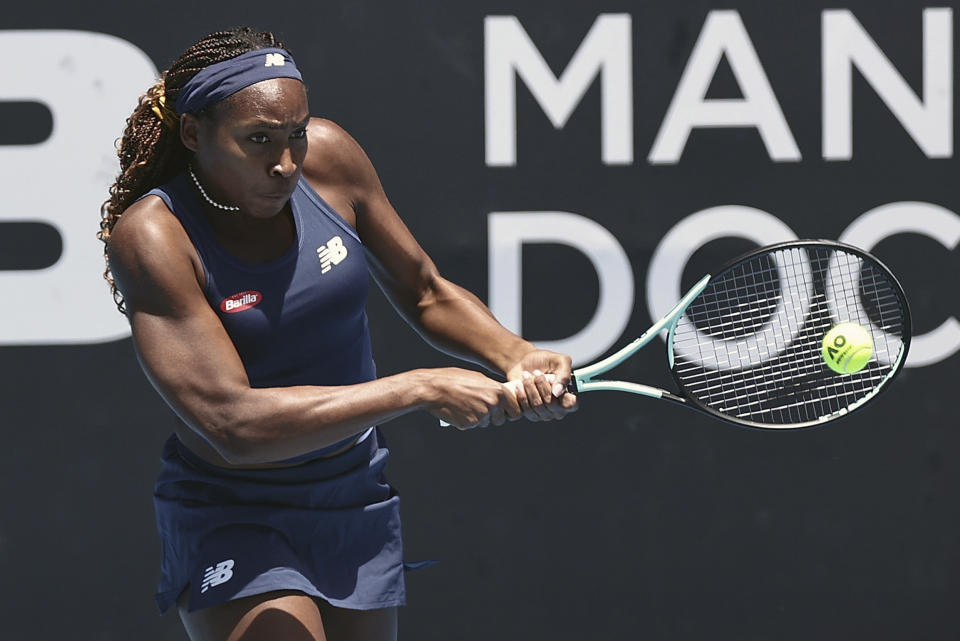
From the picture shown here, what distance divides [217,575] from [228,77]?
770 mm

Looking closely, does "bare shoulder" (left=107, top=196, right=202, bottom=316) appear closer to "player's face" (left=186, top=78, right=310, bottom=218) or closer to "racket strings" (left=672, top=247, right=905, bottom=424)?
"player's face" (left=186, top=78, right=310, bottom=218)

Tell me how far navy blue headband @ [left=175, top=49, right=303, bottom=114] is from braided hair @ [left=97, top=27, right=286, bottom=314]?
0.03 metres

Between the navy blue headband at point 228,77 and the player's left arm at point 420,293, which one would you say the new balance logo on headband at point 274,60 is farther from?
the player's left arm at point 420,293

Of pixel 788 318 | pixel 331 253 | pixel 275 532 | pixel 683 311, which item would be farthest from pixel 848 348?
pixel 275 532

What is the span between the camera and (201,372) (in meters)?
1.94

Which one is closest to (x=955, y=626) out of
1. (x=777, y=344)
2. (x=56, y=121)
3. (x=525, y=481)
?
(x=777, y=344)

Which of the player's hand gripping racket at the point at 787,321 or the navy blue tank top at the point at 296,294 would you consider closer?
the navy blue tank top at the point at 296,294

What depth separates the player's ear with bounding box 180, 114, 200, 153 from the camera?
6.60 ft

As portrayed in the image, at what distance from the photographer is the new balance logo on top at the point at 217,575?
205 centimetres

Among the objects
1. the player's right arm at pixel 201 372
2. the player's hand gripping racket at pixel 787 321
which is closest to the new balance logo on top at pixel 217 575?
the player's right arm at pixel 201 372

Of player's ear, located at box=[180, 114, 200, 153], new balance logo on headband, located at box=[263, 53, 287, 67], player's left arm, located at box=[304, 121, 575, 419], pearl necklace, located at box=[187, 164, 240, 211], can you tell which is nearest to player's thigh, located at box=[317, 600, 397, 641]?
player's left arm, located at box=[304, 121, 575, 419]

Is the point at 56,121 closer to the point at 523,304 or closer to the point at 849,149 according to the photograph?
the point at 523,304

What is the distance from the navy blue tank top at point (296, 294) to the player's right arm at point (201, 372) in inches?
1.6

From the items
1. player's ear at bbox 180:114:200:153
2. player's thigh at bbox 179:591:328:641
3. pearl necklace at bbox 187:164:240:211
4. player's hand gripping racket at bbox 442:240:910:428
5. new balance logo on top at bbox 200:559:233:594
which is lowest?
player's thigh at bbox 179:591:328:641
